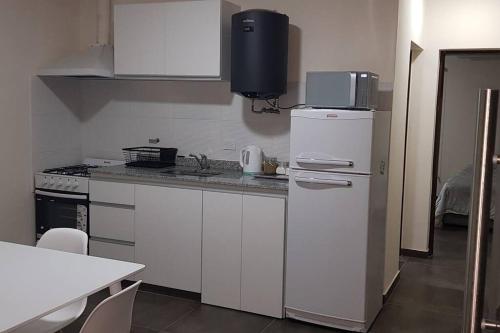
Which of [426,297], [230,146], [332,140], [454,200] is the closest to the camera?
[332,140]

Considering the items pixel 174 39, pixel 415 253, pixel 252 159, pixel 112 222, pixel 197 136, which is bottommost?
pixel 415 253

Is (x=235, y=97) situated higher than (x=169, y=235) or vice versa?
(x=235, y=97)

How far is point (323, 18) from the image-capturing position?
421 cm

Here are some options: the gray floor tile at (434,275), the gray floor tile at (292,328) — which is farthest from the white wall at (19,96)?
the gray floor tile at (434,275)

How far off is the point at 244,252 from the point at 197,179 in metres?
0.64

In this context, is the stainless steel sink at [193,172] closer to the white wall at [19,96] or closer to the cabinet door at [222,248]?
the cabinet door at [222,248]

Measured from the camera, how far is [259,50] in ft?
12.9

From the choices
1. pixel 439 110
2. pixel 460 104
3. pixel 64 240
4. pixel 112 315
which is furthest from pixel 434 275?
pixel 460 104

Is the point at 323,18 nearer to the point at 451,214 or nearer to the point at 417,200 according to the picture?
the point at 417,200

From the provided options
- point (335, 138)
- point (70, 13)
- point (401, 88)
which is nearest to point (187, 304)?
point (335, 138)

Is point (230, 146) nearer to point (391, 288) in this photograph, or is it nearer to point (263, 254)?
point (263, 254)

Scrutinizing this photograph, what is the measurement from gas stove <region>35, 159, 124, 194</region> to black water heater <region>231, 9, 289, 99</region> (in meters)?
1.54

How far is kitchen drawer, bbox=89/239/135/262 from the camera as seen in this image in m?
4.36

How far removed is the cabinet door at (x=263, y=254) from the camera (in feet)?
12.5
